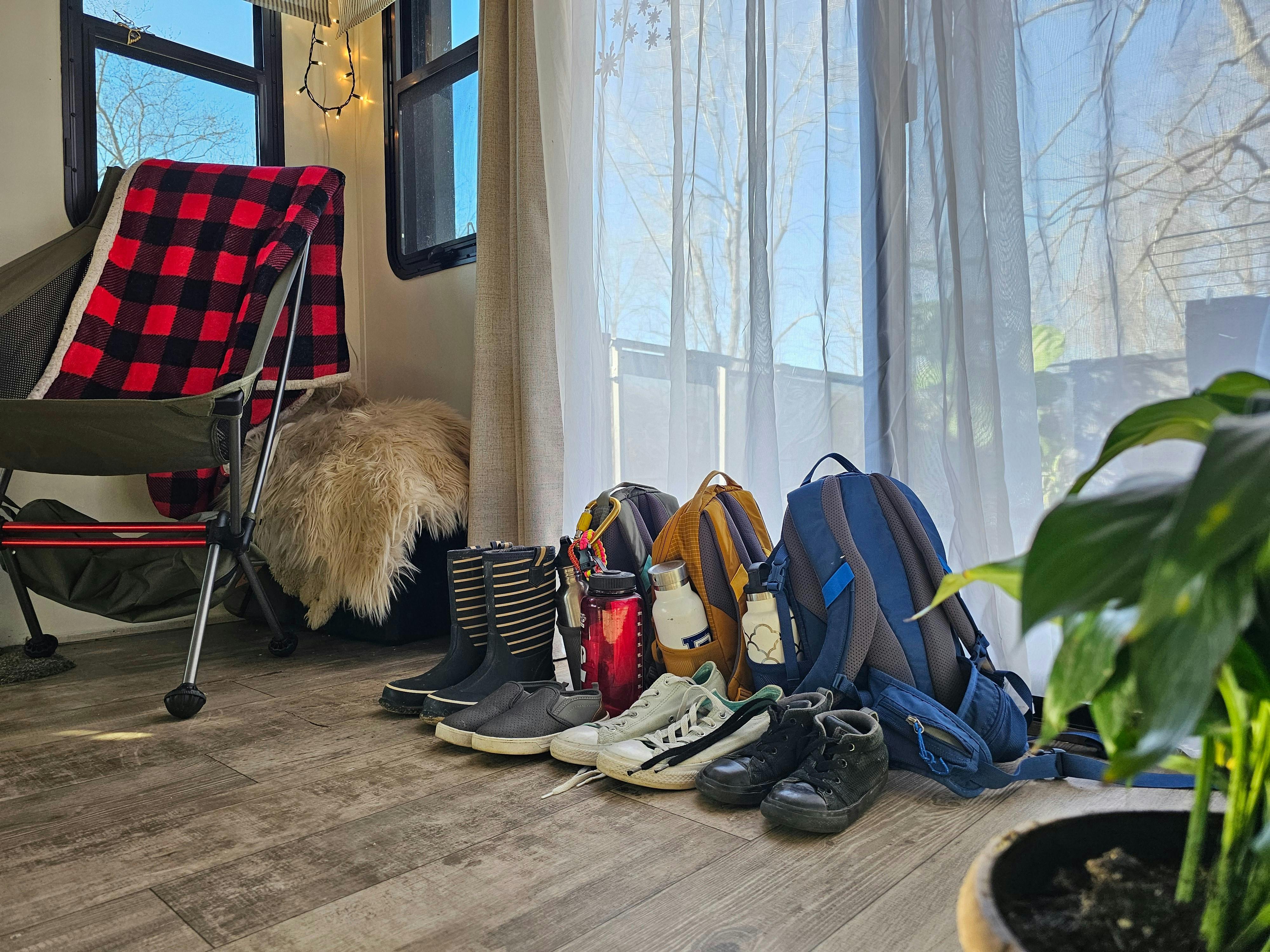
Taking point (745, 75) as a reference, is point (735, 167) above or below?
below

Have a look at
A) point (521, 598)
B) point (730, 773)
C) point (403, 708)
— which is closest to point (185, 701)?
point (403, 708)

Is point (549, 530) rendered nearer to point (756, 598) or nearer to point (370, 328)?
point (756, 598)

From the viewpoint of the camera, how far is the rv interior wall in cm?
221

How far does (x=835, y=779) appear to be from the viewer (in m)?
0.99

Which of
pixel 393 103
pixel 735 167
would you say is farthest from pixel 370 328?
pixel 735 167

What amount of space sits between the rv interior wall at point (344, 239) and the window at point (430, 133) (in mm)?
69

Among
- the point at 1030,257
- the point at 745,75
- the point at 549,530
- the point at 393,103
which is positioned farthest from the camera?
the point at 393,103

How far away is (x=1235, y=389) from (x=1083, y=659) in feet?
0.48

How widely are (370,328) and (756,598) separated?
2.13 m

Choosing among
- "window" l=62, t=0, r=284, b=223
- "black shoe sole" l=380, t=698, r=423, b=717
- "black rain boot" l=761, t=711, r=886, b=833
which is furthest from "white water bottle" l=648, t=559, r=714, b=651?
"window" l=62, t=0, r=284, b=223

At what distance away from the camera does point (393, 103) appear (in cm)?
276

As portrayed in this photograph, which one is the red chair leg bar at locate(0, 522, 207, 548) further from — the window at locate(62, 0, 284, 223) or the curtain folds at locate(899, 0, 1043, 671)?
the curtain folds at locate(899, 0, 1043, 671)

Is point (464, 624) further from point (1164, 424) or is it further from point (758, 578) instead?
point (1164, 424)

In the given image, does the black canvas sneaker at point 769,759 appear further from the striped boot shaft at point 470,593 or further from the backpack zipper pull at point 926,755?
the striped boot shaft at point 470,593
